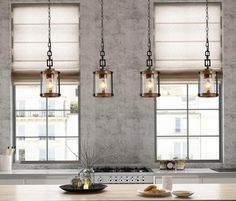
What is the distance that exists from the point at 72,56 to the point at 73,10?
25.7 inches

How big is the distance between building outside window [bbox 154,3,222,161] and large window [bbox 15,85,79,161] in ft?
4.01

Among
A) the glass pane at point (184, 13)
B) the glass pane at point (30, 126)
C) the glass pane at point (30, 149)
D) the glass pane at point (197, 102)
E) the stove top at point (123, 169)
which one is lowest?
the stove top at point (123, 169)

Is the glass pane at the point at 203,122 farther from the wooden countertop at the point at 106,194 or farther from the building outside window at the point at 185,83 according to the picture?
the wooden countertop at the point at 106,194

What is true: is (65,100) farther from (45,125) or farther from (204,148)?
(204,148)

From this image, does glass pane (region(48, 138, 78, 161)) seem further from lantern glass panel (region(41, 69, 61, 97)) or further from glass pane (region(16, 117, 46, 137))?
lantern glass panel (region(41, 69, 61, 97))

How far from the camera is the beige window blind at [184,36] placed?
7.00 meters

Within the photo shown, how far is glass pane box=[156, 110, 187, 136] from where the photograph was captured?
281 inches

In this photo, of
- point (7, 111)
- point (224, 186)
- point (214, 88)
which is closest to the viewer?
point (214, 88)

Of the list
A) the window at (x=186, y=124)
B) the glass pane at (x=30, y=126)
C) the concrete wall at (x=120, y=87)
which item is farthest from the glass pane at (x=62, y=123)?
the window at (x=186, y=124)

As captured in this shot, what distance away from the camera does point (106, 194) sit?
4121 mm

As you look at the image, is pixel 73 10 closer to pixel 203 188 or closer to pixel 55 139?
pixel 55 139

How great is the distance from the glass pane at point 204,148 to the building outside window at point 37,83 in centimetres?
165

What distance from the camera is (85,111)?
6.90 meters

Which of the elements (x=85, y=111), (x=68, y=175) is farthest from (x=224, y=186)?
(x=85, y=111)
